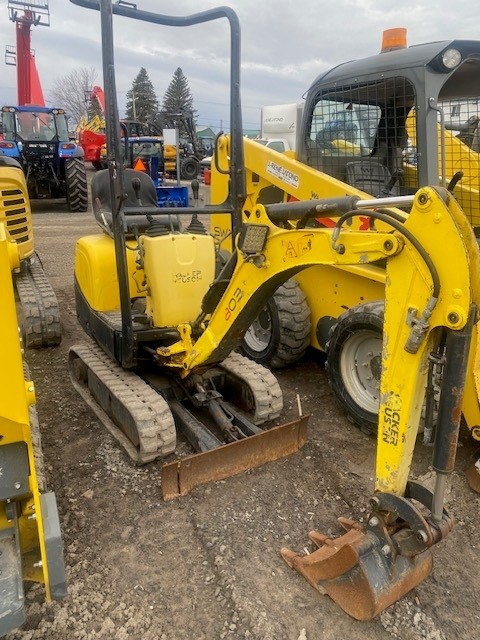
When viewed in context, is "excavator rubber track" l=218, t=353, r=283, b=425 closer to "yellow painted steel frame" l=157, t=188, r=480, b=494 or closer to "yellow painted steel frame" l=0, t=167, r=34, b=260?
"yellow painted steel frame" l=157, t=188, r=480, b=494

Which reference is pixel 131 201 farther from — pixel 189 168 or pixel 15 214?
pixel 189 168

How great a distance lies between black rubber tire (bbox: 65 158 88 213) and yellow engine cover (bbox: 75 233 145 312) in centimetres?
990

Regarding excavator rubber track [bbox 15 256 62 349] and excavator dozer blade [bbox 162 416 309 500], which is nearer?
excavator dozer blade [bbox 162 416 309 500]

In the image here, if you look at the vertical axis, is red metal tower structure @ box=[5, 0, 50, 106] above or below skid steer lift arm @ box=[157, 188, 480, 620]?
above

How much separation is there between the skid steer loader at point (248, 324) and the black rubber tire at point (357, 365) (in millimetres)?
501

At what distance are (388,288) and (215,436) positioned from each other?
5.53 feet

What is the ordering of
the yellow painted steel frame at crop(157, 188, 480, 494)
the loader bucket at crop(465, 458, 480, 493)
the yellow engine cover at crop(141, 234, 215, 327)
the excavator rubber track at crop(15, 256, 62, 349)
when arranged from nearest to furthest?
1. the yellow painted steel frame at crop(157, 188, 480, 494)
2. the loader bucket at crop(465, 458, 480, 493)
3. the yellow engine cover at crop(141, 234, 215, 327)
4. the excavator rubber track at crop(15, 256, 62, 349)

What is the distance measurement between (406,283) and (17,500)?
1747 millimetres

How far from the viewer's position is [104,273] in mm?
3975

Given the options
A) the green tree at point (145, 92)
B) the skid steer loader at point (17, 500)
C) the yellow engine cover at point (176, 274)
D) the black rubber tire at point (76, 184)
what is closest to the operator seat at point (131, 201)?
the yellow engine cover at point (176, 274)

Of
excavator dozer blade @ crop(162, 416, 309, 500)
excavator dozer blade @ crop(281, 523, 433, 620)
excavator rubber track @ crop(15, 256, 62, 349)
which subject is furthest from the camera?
excavator rubber track @ crop(15, 256, 62, 349)

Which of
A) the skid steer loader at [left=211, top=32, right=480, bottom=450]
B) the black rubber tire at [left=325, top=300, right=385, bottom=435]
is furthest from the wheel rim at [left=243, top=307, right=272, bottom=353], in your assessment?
the black rubber tire at [left=325, top=300, right=385, bottom=435]

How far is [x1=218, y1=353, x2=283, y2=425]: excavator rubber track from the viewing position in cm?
369

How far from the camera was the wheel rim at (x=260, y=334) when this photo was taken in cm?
478
